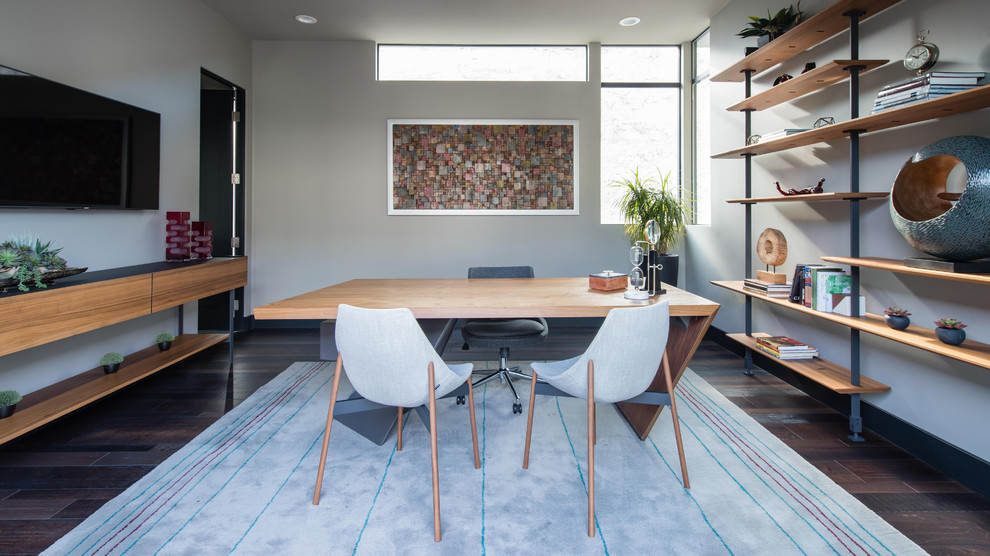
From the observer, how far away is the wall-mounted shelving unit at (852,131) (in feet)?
6.85

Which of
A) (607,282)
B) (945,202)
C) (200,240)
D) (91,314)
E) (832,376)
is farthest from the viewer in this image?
(200,240)

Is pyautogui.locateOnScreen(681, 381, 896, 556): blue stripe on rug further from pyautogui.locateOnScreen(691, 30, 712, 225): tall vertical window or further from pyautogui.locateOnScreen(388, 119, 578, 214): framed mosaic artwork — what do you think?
pyautogui.locateOnScreen(388, 119, 578, 214): framed mosaic artwork

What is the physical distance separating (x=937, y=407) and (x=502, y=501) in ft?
6.70

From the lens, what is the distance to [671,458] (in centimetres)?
246

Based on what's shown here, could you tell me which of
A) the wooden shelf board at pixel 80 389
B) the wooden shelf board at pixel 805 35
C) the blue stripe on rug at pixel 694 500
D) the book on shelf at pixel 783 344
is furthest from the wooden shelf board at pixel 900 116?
the wooden shelf board at pixel 80 389

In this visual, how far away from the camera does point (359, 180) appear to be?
5547 millimetres

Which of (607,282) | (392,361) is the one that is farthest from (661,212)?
(392,361)

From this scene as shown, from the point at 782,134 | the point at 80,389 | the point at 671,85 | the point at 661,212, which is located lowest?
the point at 80,389

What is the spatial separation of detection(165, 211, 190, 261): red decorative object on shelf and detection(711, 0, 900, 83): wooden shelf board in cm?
408

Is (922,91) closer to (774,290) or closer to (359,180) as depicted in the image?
(774,290)

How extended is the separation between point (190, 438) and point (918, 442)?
3.58 m

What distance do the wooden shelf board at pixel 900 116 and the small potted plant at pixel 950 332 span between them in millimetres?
860

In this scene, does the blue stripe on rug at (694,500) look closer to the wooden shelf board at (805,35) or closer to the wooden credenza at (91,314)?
the wooden shelf board at (805,35)

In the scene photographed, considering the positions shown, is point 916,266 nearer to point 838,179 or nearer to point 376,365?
point 838,179
